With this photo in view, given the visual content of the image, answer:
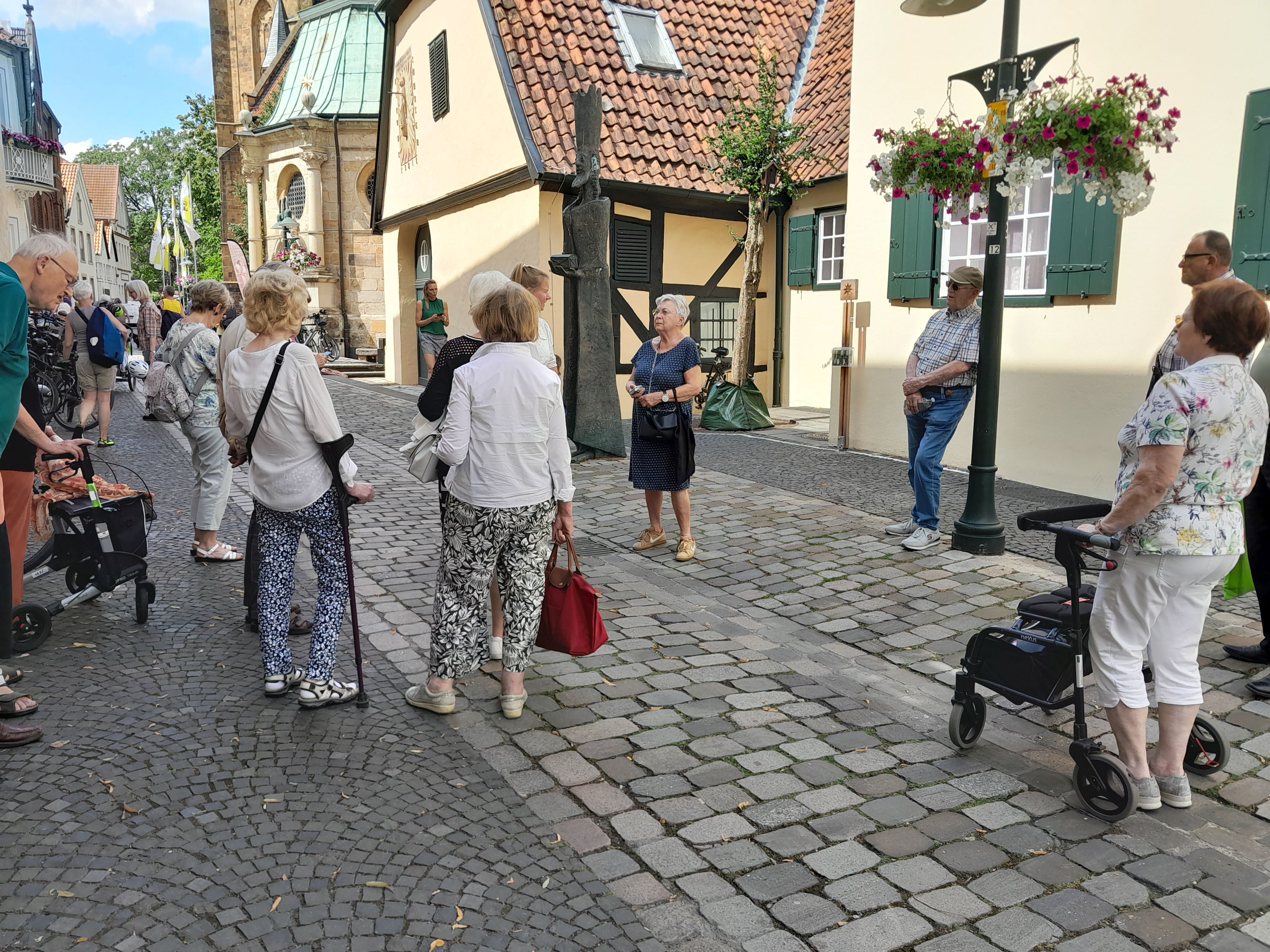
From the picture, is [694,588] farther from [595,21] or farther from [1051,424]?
[595,21]

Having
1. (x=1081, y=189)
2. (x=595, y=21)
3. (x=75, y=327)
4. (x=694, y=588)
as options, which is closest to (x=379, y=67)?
(x=595, y=21)

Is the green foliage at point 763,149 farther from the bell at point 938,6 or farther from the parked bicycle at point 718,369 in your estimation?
the bell at point 938,6

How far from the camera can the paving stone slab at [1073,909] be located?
2.84m

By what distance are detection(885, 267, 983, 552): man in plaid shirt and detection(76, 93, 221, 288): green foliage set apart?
39.6 m

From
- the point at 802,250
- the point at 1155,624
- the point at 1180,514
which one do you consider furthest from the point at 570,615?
the point at 802,250

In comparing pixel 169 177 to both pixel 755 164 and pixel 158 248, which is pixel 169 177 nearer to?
pixel 158 248

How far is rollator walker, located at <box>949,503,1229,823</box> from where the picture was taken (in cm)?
335

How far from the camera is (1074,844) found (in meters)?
3.26

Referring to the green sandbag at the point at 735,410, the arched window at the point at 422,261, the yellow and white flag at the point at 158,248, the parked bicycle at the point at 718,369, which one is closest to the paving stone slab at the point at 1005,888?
the green sandbag at the point at 735,410

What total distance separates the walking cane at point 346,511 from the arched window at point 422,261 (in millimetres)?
16114

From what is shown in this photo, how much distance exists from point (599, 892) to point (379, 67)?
103 feet

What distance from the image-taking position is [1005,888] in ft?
9.89

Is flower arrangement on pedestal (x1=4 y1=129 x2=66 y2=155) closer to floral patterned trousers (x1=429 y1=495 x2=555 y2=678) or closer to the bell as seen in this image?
the bell

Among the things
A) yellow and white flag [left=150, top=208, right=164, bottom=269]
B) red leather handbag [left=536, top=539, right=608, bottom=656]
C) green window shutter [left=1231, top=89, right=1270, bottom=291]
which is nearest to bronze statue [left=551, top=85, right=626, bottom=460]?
green window shutter [left=1231, top=89, right=1270, bottom=291]
